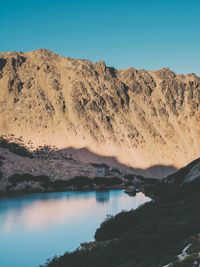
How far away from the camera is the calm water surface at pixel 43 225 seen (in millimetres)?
63284

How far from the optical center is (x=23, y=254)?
6284cm

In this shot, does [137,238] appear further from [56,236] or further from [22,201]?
[22,201]

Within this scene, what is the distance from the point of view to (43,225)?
89.8 meters

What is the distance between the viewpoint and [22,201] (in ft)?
432

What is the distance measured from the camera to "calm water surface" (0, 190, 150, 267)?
63.3 m

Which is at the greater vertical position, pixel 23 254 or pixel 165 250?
pixel 165 250

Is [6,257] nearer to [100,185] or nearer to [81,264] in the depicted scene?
[81,264]

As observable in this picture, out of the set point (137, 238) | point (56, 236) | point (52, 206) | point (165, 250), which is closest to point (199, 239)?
point (165, 250)

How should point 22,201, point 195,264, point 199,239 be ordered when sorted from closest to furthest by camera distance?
point 195,264 < point 199,239 < point 22,201

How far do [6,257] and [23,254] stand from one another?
2.30 metres

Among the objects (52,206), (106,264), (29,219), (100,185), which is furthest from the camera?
(100,185)

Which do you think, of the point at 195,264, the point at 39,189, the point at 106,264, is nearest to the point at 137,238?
the point at 106,264

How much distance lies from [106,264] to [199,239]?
8.99m

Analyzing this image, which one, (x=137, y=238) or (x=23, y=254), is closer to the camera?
(x=137, y=238)
